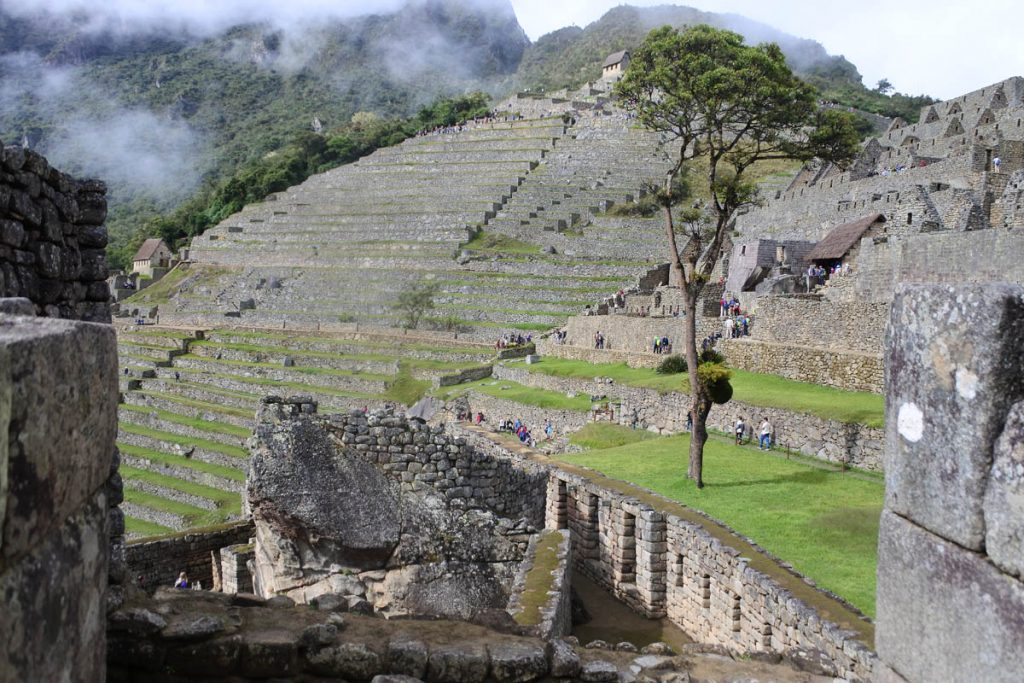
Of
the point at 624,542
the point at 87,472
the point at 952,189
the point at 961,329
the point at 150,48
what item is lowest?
the point at 624,542

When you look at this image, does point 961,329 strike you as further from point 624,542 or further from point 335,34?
point 335,34

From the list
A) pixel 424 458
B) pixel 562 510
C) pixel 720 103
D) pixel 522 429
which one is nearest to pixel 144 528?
pixel 522 429

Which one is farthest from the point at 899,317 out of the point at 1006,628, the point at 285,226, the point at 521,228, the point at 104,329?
the point at 285,226

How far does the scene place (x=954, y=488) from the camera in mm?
2766

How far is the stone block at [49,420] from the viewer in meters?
1.80

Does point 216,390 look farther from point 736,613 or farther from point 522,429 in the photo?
point 736,613

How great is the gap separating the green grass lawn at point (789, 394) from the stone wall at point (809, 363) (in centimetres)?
20

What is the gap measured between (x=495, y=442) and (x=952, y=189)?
18.9 metres

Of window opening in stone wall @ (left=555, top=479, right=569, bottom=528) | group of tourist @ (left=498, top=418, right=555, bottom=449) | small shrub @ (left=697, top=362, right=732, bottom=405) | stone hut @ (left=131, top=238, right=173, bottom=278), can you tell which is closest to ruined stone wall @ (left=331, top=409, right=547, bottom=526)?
window opening in stone wall @ (left=555, top=479, right=569, bottom=528)

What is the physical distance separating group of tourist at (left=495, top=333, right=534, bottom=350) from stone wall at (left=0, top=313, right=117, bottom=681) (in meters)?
33.1

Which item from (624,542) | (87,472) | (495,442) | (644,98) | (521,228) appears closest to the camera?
(87,472)

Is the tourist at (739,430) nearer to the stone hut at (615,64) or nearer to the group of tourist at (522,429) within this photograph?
the group of tourist at (522,429)

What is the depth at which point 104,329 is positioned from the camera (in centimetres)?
249

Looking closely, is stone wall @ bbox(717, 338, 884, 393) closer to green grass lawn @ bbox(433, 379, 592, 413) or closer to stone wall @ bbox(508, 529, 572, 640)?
green grass lawn @ bbox(433, 379, 592, 413)
